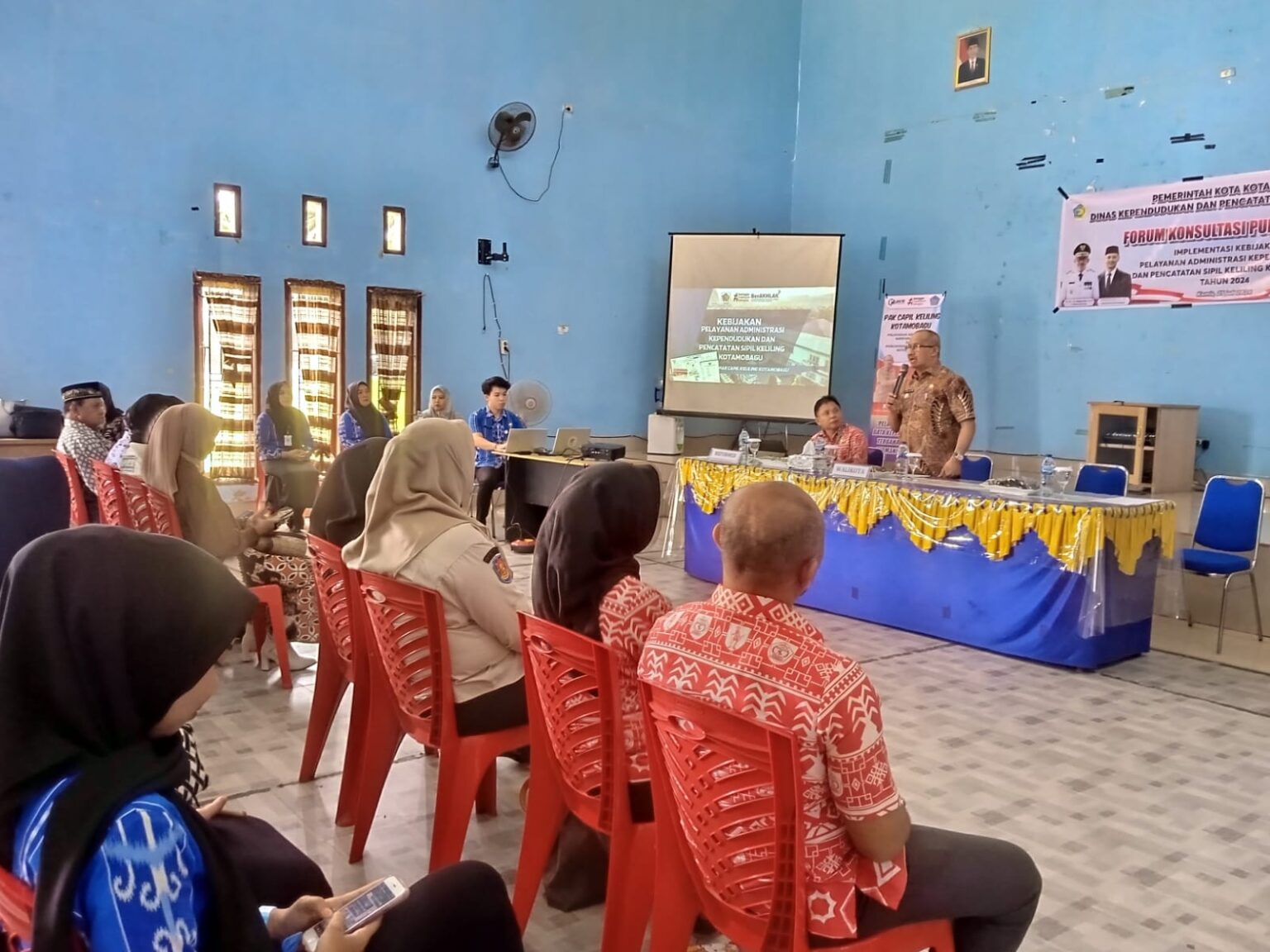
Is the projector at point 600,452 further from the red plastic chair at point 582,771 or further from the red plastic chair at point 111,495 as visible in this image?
the red plastic chair at point 582,771

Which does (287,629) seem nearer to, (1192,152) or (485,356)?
(485,356)

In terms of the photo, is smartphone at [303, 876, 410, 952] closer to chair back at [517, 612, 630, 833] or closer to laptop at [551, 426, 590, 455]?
chair back at [517, 612, 630, 833]

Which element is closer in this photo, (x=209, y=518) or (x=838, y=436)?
(x=209, y=518)

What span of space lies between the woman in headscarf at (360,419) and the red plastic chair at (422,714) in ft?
16.1

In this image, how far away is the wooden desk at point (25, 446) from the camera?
5730 mm

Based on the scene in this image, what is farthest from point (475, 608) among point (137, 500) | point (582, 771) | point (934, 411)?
point (934, 411)

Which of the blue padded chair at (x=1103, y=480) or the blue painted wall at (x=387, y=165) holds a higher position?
the blue painted wall at (x=387, y=165)

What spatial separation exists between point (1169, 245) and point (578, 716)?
6224mm

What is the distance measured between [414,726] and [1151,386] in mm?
6106

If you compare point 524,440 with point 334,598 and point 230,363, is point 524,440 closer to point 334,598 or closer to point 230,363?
point 230,363

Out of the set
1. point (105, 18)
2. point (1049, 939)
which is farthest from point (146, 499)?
point (105, 18)

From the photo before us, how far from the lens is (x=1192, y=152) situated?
6.34 meters

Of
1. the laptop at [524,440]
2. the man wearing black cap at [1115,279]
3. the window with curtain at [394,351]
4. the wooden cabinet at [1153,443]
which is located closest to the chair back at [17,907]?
the laptop at [524,440]

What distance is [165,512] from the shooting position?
12.1ft
